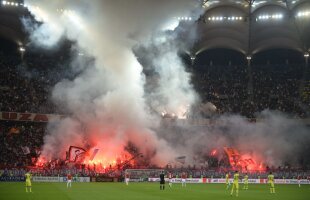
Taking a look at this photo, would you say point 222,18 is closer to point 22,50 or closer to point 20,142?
point 22,50

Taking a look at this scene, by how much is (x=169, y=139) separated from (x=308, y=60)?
2821 cm

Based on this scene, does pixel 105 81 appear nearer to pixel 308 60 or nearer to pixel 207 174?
pixel 207 174

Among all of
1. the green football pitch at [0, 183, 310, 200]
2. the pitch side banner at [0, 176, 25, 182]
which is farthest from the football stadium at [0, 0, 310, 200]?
the green football pitch at [0, 183, 310, 200]

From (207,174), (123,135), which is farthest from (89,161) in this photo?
(207,174)

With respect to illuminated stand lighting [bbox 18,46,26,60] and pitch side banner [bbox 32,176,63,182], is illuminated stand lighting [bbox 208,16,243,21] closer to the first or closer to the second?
illuminated stand lighting [bbox 18,46,26,60]

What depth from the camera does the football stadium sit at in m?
50.7

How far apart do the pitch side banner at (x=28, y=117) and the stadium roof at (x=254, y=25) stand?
26.3 m

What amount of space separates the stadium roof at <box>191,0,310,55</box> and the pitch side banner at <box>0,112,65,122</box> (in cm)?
2633

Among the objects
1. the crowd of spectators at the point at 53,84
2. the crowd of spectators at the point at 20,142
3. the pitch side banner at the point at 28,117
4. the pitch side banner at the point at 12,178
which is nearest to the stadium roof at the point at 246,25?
the crowd of spectators at the point at 53,84

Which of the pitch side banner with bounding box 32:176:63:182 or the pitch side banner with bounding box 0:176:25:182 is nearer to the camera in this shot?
the pitch side banner with bounding box 0:176:25:182

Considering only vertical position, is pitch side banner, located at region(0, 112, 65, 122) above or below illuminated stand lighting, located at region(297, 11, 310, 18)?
below

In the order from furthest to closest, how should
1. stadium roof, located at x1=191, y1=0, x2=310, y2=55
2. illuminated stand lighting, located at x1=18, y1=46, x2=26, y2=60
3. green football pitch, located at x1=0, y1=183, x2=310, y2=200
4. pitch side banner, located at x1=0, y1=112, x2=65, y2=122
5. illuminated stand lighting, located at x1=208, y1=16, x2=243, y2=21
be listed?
illuminated stand lighting, located at x1=208, y1=16, x2=243, y2=21
illuminated stand lighting, located at x1=18, y1=46, x2=26, y2=60
stadium roof, located at x1=191, y1=0, x2=310, y2=55
pitch side banner, located at x1=0, y1=112, x2=65, y2=122
green football pitch, located at x1=0, y1=183, x2=310, y2=200

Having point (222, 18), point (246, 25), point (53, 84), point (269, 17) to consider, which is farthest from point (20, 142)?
point (269, 17)

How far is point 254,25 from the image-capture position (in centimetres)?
6525
